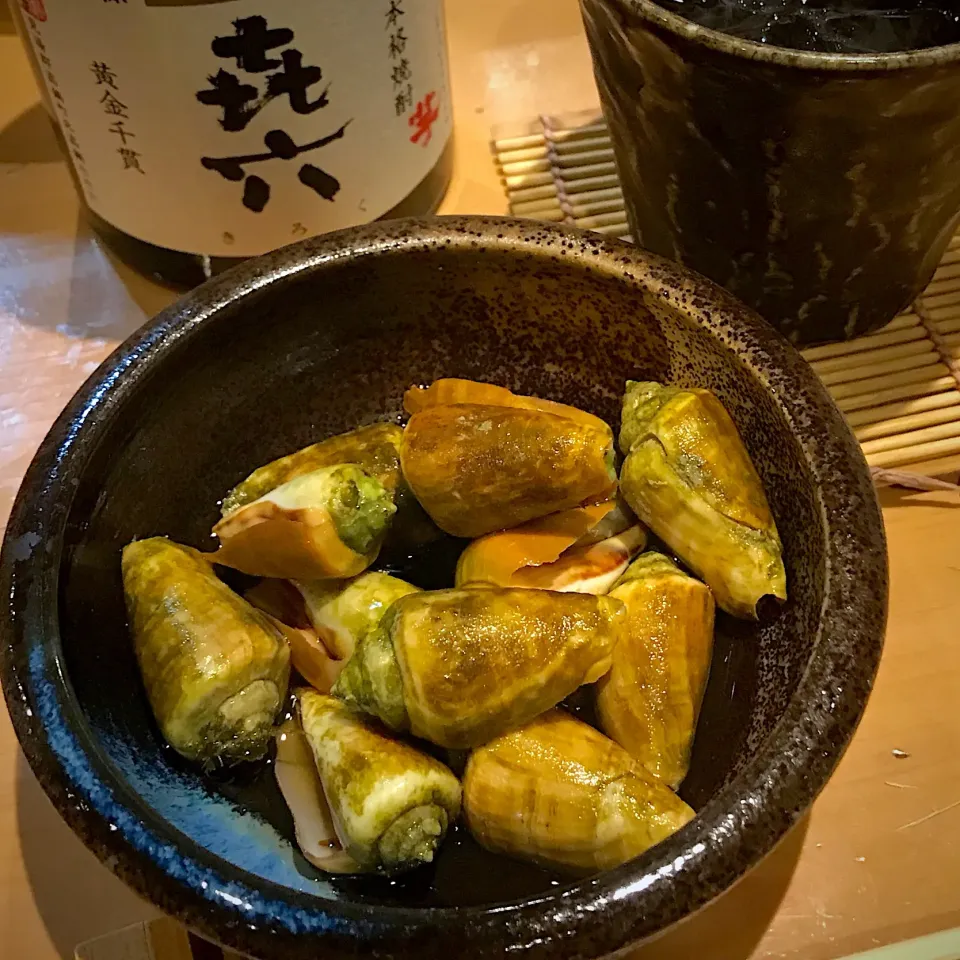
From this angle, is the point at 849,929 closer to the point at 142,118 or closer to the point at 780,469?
the point at 780,469

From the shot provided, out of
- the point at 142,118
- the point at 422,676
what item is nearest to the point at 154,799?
the point at 422,676

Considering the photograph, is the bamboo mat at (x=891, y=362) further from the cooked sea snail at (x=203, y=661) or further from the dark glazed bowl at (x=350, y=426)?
the cooked sea snail at (x=203, y=661)

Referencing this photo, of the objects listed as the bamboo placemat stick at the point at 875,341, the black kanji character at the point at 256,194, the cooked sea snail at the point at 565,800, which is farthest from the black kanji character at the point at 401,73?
the cooked sea snail at the point at 565,800

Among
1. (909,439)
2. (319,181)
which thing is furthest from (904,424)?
(319,181)

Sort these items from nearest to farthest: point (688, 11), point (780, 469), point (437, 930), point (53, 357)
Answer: point (437, 930) → point (780, 469) → point (688, 11) → point (53, 357)

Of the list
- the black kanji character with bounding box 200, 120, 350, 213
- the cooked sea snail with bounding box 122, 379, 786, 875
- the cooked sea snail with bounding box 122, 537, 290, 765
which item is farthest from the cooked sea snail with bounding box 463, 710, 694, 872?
the black kanji character with bounding box 200, 120, 350, 213

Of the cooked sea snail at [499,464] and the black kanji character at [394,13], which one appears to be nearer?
the cooked sea snail at [499,464]
